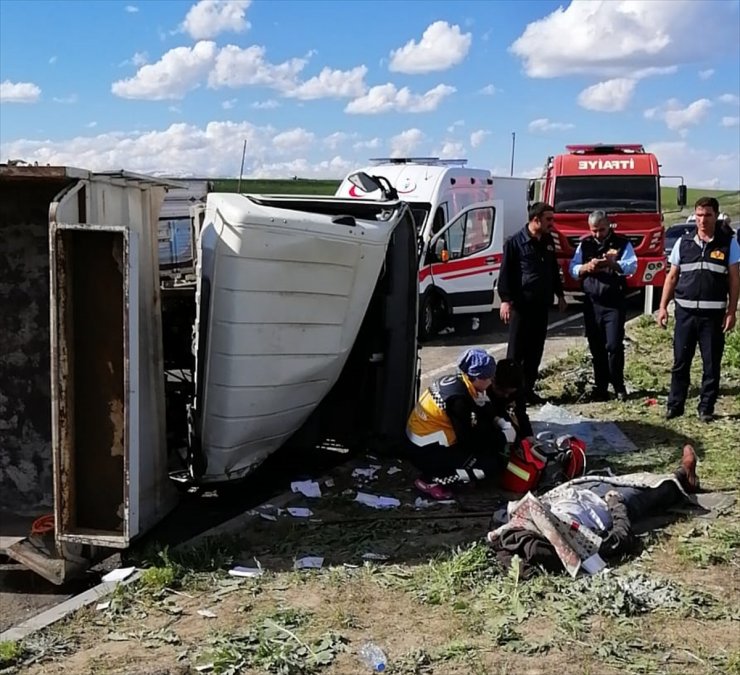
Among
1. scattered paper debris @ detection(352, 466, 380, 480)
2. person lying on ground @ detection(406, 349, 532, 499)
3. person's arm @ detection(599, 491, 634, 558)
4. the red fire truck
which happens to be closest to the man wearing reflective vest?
person lying on ground @ detection(406, 349, 532, 499)

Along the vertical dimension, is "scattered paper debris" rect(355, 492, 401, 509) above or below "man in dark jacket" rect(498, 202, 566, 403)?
below

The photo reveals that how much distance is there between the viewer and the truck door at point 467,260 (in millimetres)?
13336

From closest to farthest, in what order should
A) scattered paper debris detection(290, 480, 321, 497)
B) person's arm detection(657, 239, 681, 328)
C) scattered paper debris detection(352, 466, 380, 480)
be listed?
1. scattered paper debris detection(290, 480, 321, 497)
2. scattered paper debris detection(352, 466, 380, 480)
3. person's arm detection(657, 239, 681, 328)

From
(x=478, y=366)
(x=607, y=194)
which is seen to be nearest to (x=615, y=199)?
(x=607, y=194)

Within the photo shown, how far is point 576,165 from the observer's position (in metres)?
16.0

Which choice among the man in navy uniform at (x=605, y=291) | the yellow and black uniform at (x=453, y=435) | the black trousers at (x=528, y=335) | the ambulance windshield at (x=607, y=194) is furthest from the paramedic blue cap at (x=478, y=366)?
the ambulance windshield at (x=607, y=194)

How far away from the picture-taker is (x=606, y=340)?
8328 mm

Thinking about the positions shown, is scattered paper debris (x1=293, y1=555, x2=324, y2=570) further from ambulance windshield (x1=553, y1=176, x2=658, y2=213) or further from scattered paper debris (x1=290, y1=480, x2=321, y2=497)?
ambulance windshield (x1=553, y1=176, x2=658, y2=213)

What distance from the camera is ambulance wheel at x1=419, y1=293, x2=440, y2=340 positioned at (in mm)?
13156

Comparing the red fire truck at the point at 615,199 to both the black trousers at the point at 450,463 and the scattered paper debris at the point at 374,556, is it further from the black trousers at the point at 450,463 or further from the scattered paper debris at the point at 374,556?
the scattered paper debris at the point at 374,556

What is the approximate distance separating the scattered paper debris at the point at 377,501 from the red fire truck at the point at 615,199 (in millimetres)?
9886

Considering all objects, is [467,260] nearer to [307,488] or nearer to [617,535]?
[307,488]

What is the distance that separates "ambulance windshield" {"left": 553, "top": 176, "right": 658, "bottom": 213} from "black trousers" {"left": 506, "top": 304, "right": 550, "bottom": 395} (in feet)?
26.7

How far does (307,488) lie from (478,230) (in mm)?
8409
